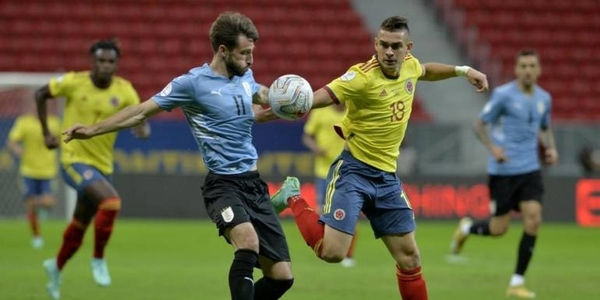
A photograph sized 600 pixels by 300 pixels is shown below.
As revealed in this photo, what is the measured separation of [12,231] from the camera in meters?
19.3

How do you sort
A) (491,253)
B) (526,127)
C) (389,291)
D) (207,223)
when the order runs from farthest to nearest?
1. (207,223)
2. (491,253)
3. (526,127)
4. (389,291)

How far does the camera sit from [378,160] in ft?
28.6

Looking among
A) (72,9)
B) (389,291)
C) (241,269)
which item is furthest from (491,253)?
(72,9)

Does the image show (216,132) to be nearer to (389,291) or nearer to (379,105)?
(379,105)

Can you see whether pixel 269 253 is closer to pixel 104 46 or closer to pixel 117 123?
pixel 117 123

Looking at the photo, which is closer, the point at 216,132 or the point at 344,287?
the point at 216,132

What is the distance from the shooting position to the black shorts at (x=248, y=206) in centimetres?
791

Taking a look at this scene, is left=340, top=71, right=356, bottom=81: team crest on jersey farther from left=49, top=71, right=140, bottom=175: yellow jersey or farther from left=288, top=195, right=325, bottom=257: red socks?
left=49, top=71, right=140, bottom=175: yellow jersey

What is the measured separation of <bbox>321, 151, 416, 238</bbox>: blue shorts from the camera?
28.2ft

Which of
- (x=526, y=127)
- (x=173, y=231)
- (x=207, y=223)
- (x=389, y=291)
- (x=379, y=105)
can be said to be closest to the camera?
(x=379, y=105)

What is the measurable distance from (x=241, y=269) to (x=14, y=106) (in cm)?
1466

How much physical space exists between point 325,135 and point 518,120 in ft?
14.0

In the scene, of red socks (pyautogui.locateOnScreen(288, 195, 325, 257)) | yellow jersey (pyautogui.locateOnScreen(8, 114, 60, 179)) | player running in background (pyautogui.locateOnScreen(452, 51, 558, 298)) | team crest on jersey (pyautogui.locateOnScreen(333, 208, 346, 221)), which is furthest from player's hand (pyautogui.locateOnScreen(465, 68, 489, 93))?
yellow jersey (pyautogui.locateOnScreen(8, 114, 60, 179))

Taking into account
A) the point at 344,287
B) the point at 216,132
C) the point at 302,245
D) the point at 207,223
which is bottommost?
the point at 207,223
